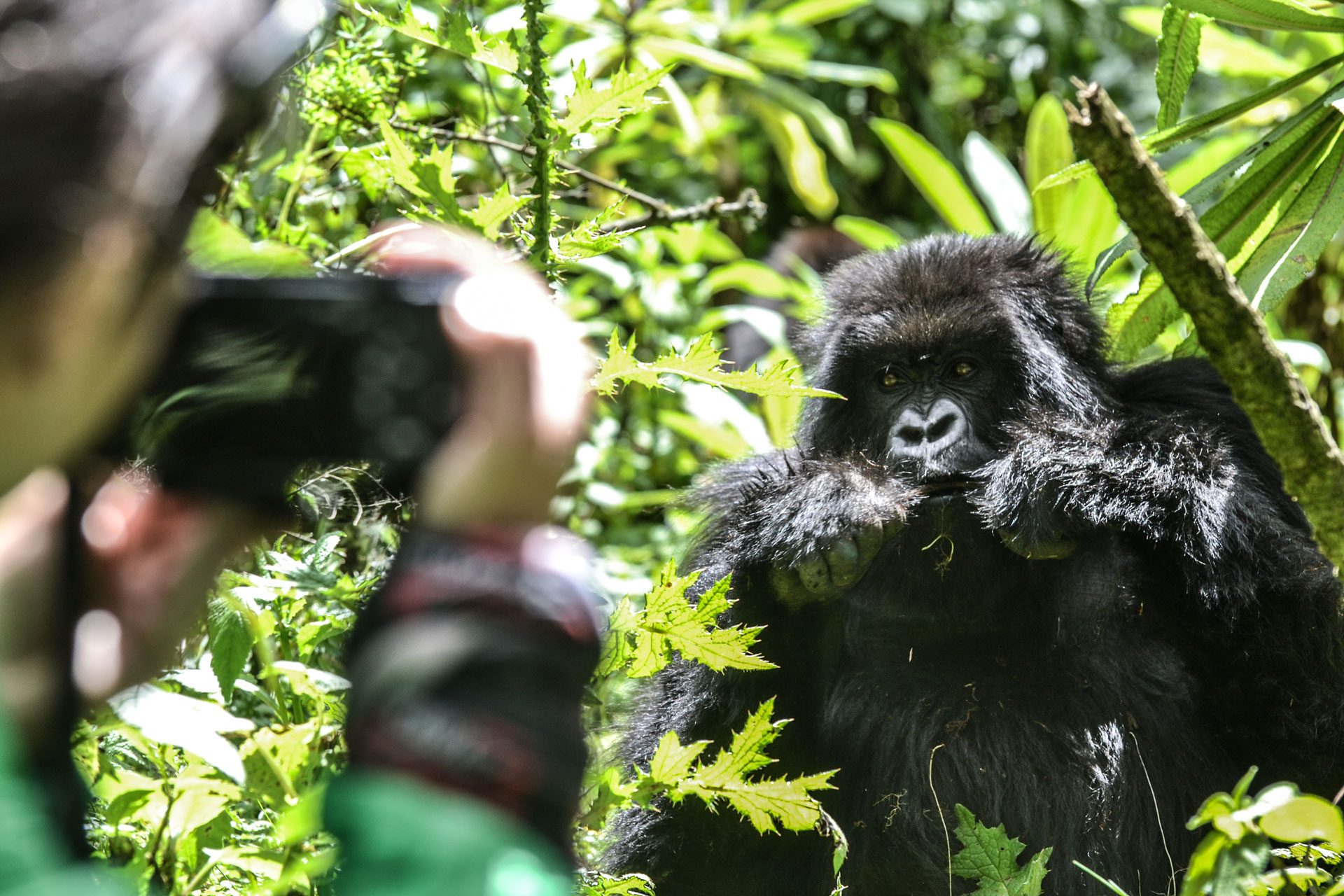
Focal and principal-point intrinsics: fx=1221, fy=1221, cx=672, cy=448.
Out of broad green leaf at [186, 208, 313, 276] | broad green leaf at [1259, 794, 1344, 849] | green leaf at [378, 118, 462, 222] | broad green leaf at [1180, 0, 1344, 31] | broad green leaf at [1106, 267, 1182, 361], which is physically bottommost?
broad green leaf at [1259, 794, 1344, 849]

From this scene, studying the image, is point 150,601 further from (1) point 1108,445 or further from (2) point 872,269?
(2) point 872,269

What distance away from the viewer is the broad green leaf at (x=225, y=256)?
2.82 feet

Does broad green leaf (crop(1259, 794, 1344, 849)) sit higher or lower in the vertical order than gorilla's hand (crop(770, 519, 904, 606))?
higher

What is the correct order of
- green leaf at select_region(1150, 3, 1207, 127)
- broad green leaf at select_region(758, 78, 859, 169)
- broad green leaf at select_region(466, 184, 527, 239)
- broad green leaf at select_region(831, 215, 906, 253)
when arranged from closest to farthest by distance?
1. broad green leaf at select_region(466, 184, 527, 239)
2. green leaf at select_region(1150, 3, 1207, 127)
3. broad green leaf at select_region(831, 215, 906, 253)
4. broad green leaf at select_region(758, 78, 859, 169)

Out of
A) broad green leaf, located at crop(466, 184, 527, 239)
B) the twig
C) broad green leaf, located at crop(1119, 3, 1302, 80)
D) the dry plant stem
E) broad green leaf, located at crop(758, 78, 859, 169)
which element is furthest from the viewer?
broad green leaf, located at crop(758, 78, 859, 169)

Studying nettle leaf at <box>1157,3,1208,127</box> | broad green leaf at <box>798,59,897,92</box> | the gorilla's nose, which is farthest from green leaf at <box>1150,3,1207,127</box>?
broad green leaf at <box>798,59,897,92</box>

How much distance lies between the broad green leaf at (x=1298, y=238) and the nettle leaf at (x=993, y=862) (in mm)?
838

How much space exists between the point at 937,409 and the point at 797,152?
2586 mm

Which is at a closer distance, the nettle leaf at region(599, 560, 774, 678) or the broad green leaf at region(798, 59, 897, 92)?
the nettle leaf at region(599, 560, 774, 678)

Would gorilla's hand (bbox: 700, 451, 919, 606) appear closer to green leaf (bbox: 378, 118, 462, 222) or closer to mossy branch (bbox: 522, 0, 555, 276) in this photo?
mossy branch (bbox: 522, 0, 555, 276)

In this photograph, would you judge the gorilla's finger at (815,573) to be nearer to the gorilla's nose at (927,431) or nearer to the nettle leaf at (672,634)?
the gorilla's nose at (927,431)

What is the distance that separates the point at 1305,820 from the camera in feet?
3.28

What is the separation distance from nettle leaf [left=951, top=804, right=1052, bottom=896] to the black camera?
1.16 metres

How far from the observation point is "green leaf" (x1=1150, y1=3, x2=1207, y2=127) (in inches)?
73.8
